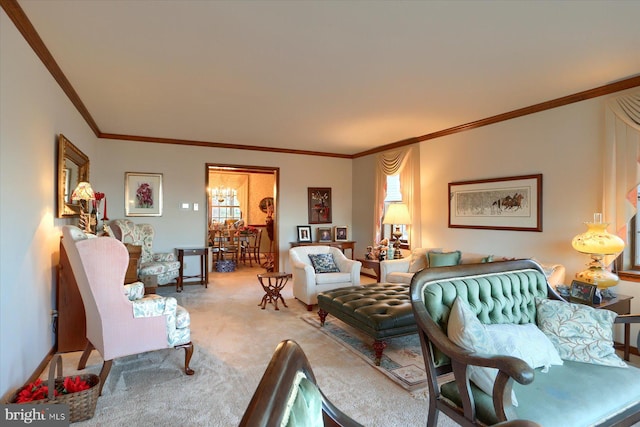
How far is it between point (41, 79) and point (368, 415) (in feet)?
11.7

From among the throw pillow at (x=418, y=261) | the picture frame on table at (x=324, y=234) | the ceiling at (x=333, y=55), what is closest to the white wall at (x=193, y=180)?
the picture frame on table at (x=324, y=234)

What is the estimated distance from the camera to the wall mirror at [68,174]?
3350 millimetres

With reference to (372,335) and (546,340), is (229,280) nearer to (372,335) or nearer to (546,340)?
(372,335)

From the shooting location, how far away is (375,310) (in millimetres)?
3100

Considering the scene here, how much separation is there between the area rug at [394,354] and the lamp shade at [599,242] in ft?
5.89

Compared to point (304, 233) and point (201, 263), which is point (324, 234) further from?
point (201, 263)

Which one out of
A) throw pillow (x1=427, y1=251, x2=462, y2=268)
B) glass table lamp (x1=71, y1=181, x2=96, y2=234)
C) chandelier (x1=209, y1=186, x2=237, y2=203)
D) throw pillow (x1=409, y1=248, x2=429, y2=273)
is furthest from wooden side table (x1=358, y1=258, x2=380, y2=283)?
chandelier (x1=209, y1=186, x2=237, y2=203)

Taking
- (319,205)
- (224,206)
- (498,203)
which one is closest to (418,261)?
(498,203)

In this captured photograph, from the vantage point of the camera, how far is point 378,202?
6762mm

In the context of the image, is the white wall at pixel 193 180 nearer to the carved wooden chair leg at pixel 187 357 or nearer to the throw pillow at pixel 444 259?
the throw pillow at pixel 444 259

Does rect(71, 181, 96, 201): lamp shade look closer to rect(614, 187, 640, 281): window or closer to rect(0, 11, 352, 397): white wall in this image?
rect(0, 11, 352, 397): white wall

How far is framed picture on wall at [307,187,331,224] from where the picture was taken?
742cm

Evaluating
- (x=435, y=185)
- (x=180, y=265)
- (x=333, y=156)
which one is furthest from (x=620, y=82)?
(x=180, y=265)

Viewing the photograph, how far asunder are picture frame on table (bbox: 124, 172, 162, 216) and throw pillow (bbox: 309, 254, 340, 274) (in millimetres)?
3076
